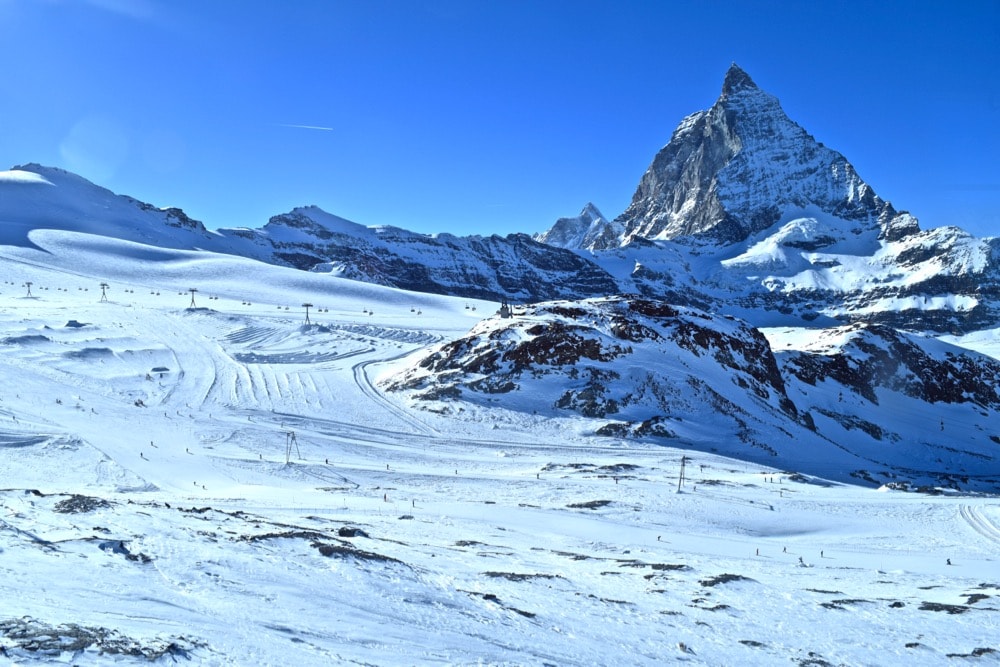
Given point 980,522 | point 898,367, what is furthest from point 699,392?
point 898,367

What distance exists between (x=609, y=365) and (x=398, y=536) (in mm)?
28585

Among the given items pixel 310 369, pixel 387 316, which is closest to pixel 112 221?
pixel 387 316

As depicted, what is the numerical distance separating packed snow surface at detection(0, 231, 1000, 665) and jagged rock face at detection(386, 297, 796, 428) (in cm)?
290

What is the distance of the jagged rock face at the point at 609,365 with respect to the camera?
39.7 metres

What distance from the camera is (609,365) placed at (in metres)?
42.2

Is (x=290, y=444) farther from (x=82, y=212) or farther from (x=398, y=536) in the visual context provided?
(x=82, y=212)

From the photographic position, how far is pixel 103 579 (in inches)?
323

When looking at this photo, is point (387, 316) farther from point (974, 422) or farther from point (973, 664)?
point (973, 664)

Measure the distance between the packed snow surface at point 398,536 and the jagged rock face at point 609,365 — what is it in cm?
290

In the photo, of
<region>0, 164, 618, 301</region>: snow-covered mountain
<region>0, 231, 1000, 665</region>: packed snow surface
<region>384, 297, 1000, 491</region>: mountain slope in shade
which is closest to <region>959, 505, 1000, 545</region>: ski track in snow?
<region>0, 231, 1000, 665</region>: packed snow surface

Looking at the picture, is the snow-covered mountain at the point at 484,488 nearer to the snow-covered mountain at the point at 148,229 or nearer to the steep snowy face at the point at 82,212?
the snow-covered mountain at the point at 148,229

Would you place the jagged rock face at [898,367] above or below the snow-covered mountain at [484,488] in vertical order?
above

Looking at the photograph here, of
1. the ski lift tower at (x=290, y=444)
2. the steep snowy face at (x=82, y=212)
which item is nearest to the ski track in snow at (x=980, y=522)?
the ski lift tower at (x=290, y=444)

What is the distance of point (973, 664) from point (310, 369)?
4178 cm
